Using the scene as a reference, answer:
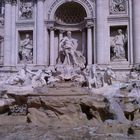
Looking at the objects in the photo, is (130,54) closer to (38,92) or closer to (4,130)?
(38,92)

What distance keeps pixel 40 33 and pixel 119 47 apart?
23.4 feet

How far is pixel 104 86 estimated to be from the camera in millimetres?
25062

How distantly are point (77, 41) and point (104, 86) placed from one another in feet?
26.5

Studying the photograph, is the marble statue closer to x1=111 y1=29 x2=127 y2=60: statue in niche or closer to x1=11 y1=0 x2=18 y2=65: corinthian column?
x1=111 y1=29 x2=127 y2=60: statue in niche

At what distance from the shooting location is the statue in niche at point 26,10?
3172 centimetres

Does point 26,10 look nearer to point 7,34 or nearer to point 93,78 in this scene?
point 7,34

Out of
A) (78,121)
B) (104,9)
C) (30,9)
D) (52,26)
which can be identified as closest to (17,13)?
(30,9)

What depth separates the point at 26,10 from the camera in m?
31.8

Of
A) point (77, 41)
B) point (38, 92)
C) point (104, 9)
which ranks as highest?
point (104, 9)

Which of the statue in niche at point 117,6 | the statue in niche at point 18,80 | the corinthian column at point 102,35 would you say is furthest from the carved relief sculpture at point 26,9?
the statue in niche at point 117,6

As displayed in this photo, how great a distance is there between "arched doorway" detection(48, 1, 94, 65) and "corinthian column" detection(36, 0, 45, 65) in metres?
0.76

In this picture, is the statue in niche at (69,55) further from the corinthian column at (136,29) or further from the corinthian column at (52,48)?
the corinthian column at (136,29)

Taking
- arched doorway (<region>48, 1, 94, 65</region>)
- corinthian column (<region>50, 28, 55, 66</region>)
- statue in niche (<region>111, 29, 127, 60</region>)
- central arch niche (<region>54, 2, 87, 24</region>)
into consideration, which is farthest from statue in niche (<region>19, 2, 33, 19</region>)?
statue in niche (<region>111, 29, 127, 60</region>)

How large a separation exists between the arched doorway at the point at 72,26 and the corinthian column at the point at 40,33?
2.50 feet
